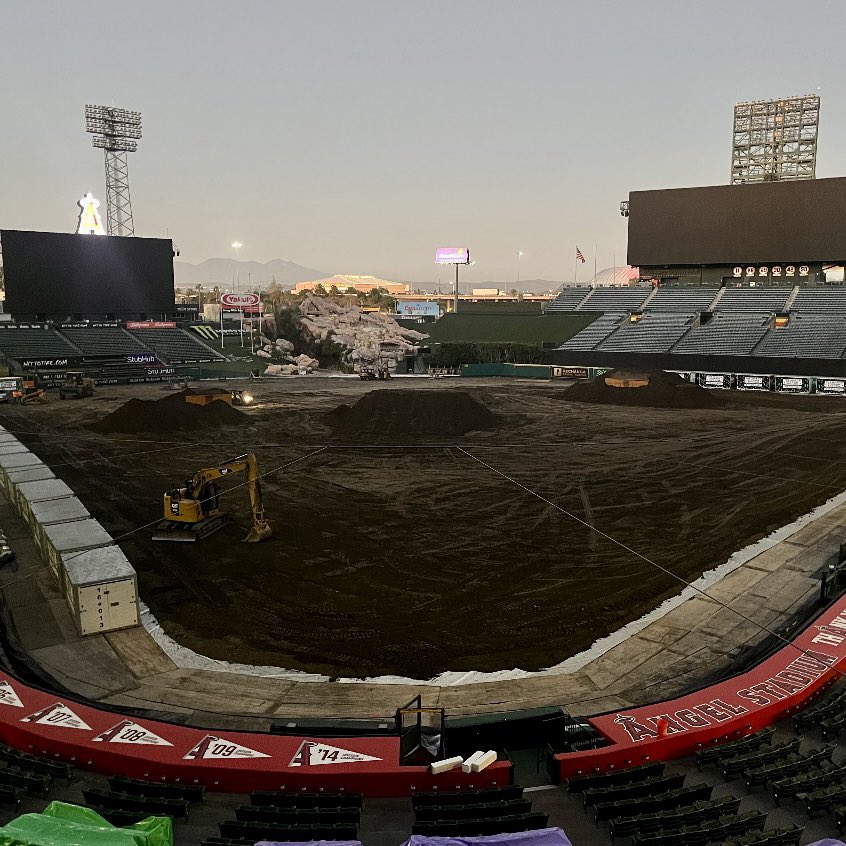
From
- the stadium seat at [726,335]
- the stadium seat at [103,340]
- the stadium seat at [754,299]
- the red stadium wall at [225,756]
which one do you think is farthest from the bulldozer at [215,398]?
the stadium seat at [754,299]

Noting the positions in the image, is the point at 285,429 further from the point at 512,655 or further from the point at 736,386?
the point at 736,386

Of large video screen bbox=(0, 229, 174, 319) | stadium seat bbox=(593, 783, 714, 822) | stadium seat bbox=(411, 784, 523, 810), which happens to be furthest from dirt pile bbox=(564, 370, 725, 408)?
stadium seat bbox=(411, 784, 523, 810)

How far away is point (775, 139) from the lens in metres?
99.0

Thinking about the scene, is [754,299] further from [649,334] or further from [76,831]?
[76,831]

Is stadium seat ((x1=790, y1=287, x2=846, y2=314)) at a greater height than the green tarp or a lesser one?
greater

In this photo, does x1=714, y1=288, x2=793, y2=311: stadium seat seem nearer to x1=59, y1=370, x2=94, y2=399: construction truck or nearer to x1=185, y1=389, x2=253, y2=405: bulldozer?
x1=185, y1=389, x2=253, y2=405: bulldozer

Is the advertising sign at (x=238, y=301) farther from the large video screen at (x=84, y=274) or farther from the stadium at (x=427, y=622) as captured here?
the stadium at (x=427, y=622)

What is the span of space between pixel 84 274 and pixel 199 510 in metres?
60.7

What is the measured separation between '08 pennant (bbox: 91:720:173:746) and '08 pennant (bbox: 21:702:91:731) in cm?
42

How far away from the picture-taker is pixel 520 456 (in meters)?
36.1

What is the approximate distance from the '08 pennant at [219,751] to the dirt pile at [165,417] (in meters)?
36.2

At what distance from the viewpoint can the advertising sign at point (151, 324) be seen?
7981cm

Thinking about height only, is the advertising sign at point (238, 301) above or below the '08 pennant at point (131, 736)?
above

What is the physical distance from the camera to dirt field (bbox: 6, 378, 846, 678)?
1614 cm
